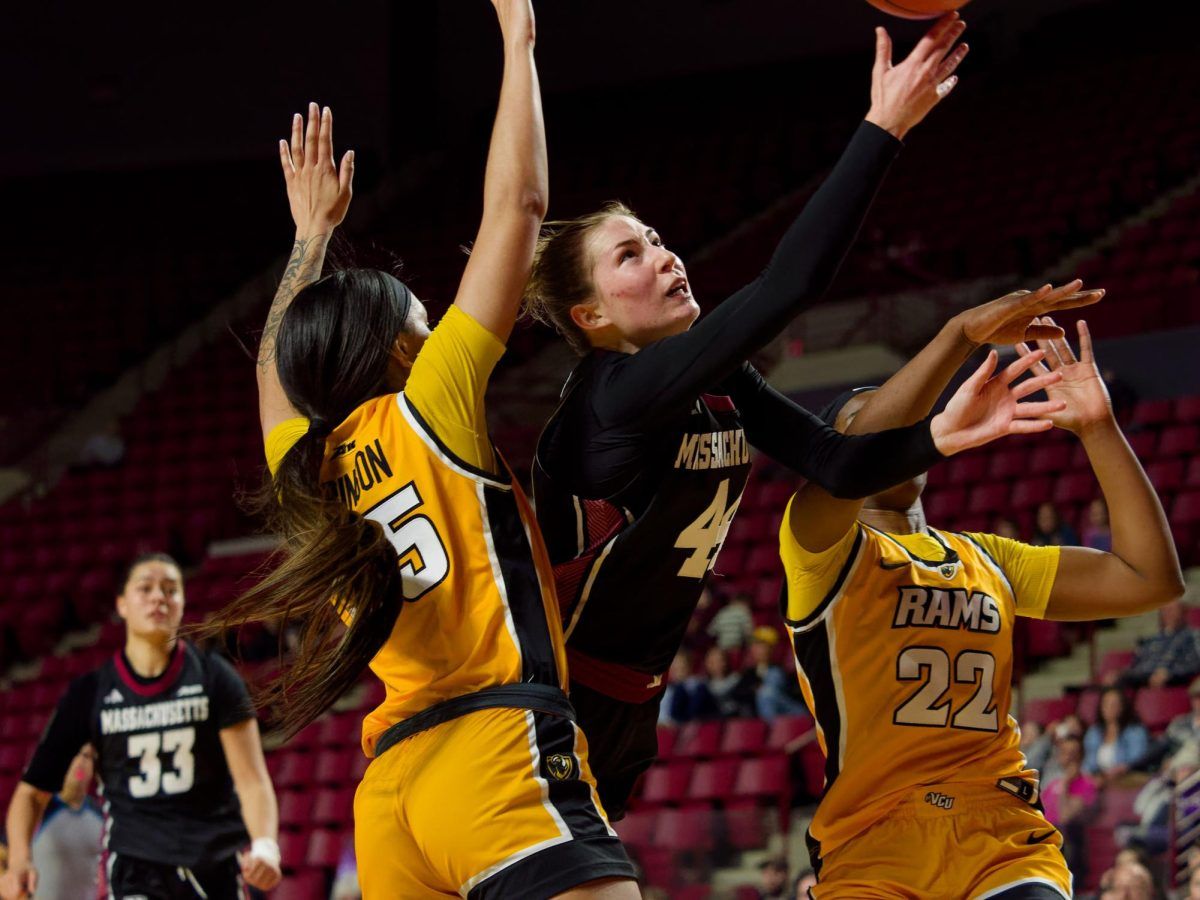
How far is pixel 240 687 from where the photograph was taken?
548 cm

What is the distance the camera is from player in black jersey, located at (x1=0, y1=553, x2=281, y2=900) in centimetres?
530

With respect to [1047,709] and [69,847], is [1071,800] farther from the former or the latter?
[69,847]

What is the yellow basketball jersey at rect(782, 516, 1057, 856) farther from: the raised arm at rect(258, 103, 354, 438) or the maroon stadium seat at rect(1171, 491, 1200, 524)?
the maroon stadium seat at rect(1171, 491, 1200, 524)

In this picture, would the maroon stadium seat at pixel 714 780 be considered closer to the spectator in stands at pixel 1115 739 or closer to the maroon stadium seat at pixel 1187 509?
the spectator in stands at pixel 1115 739

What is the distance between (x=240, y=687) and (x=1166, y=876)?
11.2 feet

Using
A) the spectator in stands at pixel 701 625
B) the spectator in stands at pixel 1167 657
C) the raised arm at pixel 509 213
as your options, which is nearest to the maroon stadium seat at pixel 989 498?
the spectator in stands at pixel 701 625

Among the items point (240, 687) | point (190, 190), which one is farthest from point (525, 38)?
point (190, 190)

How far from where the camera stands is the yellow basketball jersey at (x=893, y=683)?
10.8ft

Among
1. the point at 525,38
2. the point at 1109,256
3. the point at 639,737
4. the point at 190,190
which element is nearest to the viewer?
the point at 525,38

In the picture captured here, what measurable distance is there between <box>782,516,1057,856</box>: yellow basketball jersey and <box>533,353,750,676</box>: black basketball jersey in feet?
1.16

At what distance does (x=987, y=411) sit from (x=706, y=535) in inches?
23.0

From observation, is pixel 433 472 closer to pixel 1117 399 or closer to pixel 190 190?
pixel 1117 399

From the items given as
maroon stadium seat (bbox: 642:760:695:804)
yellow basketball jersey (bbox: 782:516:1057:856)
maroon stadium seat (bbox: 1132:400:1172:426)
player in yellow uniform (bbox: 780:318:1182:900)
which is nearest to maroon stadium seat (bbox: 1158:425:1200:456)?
maroon stadium seat (bbox: 1132:400:1172:426)

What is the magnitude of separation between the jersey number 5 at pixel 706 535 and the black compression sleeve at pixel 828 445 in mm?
149
